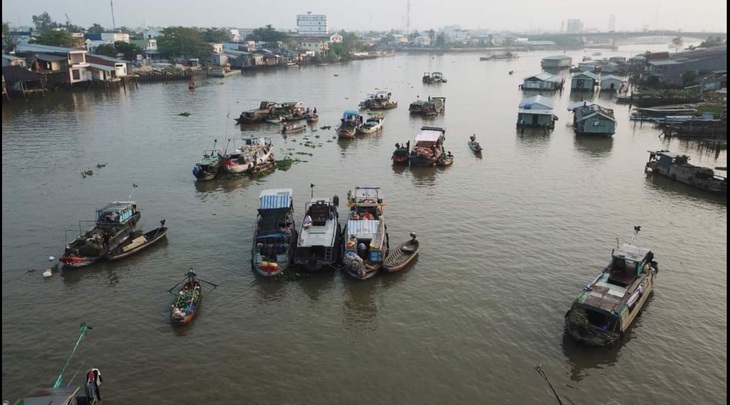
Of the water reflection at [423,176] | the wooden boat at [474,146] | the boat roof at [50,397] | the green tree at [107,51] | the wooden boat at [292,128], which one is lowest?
the boat roof at [50,397]

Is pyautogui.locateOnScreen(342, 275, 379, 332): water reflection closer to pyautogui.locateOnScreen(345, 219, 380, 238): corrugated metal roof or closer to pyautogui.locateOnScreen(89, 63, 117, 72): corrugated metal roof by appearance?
pyautogui.locateOnScreen(345, 219, 380, 238): corrugated metal roof

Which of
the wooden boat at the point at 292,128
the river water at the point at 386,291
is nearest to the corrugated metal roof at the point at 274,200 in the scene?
the river water at the point at 386,291

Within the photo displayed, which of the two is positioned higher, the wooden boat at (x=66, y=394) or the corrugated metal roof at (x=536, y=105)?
the corrugated metal roof at (x=536, y=105)

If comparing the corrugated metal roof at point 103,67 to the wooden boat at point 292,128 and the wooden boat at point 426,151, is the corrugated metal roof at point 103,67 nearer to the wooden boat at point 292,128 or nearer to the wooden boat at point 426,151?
the wooden boat at point 292,128

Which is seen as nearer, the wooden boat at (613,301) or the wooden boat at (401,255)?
the wooden boat at (613,301)

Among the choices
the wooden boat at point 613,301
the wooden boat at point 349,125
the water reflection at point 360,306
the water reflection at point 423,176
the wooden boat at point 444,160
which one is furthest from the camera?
the wooden boat at point 349,125

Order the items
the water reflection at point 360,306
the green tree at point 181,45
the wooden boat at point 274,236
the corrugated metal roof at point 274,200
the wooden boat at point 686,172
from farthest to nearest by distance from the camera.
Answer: the green tree at point 181,45 < the wooden boat at point 686,172 < the corrugated metal roof at point 274,200 < the wooden boat at point 274,236 < the water reflection at point 360,306

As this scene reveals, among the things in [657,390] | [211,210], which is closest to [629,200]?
[657,390]
